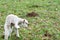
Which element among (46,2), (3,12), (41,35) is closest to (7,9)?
(3,12)

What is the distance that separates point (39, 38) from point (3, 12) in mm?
2538

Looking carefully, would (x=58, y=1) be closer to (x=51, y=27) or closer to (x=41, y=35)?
(x=51, y=27)

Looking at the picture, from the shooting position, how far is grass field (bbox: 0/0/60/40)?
759cm

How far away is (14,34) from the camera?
7.41 metres

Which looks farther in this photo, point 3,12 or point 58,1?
point 58,1

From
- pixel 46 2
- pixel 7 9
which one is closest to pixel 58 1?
pixel 46 2

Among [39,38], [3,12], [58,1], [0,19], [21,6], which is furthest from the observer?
[58,1]

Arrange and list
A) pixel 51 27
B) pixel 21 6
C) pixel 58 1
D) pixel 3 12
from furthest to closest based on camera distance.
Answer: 1. pixel 58 1
2. pixel 21 6
3. pixel 3 12
4. pixel 51 27

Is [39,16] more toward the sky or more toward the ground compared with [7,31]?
more toward the ground

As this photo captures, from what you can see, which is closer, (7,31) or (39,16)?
(7,31)

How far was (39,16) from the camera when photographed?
9.06 meters

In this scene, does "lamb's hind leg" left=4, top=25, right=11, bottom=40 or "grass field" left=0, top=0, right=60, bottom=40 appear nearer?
"lamb's hind leg" left=4, top=25, right=11, bottom=40

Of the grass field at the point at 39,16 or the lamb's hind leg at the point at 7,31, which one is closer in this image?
the lamb's hind leg at the point at 7,31

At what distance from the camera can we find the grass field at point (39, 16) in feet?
24.9
